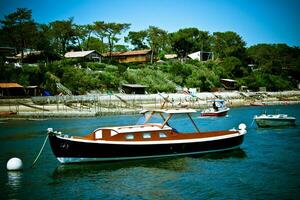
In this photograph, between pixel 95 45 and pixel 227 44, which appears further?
pixel 227 44

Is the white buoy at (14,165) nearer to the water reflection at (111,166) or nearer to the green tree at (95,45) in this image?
the water reflection at (111,166)

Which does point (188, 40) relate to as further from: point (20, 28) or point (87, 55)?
point (20, 28)

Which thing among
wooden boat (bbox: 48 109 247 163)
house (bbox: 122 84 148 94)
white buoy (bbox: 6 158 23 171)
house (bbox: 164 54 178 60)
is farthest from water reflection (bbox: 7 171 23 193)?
house (bbox: 164 54 178 60)

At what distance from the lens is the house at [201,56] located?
129 metres

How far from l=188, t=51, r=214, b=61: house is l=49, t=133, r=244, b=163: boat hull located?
10401cm

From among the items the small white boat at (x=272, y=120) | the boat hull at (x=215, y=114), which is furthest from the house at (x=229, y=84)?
the small white boat at (x=272, y=120)

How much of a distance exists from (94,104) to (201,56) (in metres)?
68.1

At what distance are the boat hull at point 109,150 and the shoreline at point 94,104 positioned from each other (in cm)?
2512

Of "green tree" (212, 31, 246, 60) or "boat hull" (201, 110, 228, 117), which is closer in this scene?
"boat hull" (201, 110, 228, 117)

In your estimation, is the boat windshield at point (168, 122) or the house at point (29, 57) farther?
the house at point (29, 57)

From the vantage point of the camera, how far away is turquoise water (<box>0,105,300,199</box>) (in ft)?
63.5

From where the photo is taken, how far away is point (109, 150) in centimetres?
2469

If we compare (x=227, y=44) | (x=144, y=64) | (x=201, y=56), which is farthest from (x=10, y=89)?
(x=227, y=44)

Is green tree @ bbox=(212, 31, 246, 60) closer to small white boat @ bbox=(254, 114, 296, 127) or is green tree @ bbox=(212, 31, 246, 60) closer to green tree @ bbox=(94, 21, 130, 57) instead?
green tree @ bbox=(94, 21, 130, 57)
